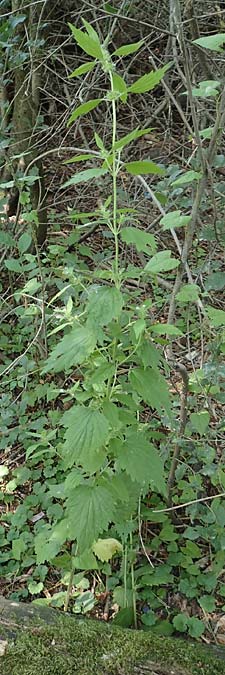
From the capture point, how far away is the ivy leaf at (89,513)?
1.60 m

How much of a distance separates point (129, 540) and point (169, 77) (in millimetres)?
2868

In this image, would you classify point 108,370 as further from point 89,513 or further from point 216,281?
point 216,281

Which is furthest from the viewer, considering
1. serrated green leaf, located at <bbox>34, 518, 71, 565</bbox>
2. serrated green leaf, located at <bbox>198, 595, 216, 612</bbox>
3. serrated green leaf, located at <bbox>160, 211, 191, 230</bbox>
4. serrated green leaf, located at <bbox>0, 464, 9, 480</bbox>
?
serrated green leaf, located at <bbox>0, 464, 9, 480</bbox>

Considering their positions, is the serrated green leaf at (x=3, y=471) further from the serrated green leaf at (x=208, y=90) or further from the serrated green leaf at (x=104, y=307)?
the serrated green leaf at (x=208, y=90)

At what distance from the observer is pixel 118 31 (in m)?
4.59

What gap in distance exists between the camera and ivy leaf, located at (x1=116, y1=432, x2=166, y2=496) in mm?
1634

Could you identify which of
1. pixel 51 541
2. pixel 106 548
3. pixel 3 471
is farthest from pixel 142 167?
pixel 3 471

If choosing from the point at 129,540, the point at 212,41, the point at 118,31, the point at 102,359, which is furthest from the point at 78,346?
the point at 118,31

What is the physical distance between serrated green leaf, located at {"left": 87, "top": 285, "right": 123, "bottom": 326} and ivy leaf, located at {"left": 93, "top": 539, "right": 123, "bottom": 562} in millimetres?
1018

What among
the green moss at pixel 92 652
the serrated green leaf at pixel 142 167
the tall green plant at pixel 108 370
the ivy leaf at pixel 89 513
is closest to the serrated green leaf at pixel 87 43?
the tall green plant at pixel 108 370

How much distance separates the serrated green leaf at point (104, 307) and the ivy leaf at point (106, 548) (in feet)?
3.34

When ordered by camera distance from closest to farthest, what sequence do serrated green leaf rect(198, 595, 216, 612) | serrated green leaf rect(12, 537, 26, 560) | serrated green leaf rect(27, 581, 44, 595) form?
serrated green leaf rect(198, 595, 216, 612)
serrated green leaf rect(27, 581, 44, 595)
serrated green leaf rect(12, 537, 26, 560)

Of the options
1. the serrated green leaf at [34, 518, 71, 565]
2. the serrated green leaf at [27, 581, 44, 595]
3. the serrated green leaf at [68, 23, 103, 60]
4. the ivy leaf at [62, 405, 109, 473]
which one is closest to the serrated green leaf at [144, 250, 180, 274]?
the ivy leaf at [62, 405, 109, 473]

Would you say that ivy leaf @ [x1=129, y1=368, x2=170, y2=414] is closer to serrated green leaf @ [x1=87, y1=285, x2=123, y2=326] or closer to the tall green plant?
the tall green plant
